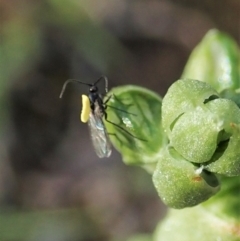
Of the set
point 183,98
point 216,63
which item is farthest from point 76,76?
point 183,98

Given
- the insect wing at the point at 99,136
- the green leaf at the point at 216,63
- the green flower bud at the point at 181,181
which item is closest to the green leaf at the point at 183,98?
the green flower bud at the point at 181,181

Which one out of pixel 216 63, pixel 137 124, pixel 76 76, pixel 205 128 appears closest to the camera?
pixel 205 128

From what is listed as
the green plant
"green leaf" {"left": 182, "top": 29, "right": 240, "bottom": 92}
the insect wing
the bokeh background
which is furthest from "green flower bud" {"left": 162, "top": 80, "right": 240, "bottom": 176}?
the bokeh background

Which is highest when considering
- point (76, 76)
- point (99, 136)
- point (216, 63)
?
point (216, 63)

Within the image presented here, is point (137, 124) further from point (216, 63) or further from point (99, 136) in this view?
point (216, 63)

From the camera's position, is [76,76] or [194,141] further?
[76,76]

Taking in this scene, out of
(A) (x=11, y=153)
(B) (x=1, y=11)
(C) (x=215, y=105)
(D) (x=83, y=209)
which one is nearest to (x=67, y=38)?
(B) (x=1, y=11)
